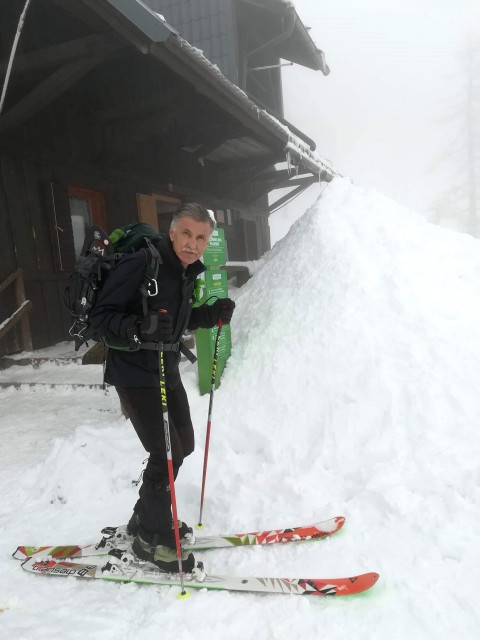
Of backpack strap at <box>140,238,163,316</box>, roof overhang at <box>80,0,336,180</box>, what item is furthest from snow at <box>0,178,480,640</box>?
roof overhang at <box>80,0,336,180</box>

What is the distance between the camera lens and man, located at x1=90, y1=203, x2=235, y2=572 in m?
2.24

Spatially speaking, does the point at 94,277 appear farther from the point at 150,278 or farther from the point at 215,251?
the point at 215,251

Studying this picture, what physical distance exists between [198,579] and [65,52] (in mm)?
5964

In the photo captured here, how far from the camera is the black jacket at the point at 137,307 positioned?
2.23 m

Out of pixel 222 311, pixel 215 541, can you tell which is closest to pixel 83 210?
pixel 222 311

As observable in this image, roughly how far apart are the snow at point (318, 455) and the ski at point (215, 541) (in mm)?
66

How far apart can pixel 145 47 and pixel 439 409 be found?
505 cm

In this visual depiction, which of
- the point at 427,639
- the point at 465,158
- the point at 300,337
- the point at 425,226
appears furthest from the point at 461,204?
the point at 427,639

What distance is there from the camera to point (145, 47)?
4.87 metres

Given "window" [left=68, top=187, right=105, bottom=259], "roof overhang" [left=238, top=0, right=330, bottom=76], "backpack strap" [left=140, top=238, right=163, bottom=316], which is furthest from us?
"roof overhang" [left=238, top=0, right=330, bottom=76]

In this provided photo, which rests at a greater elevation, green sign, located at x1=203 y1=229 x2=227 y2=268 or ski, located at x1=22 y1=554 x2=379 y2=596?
green sign, located at x1=203 y1=229 x2=227 y2=268

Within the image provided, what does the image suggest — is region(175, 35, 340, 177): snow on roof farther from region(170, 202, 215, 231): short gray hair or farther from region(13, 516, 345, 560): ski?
region(13, 516, 345, 560): ski

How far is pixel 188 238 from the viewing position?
2.41 m

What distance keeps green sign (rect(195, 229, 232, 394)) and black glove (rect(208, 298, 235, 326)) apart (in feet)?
3.75
